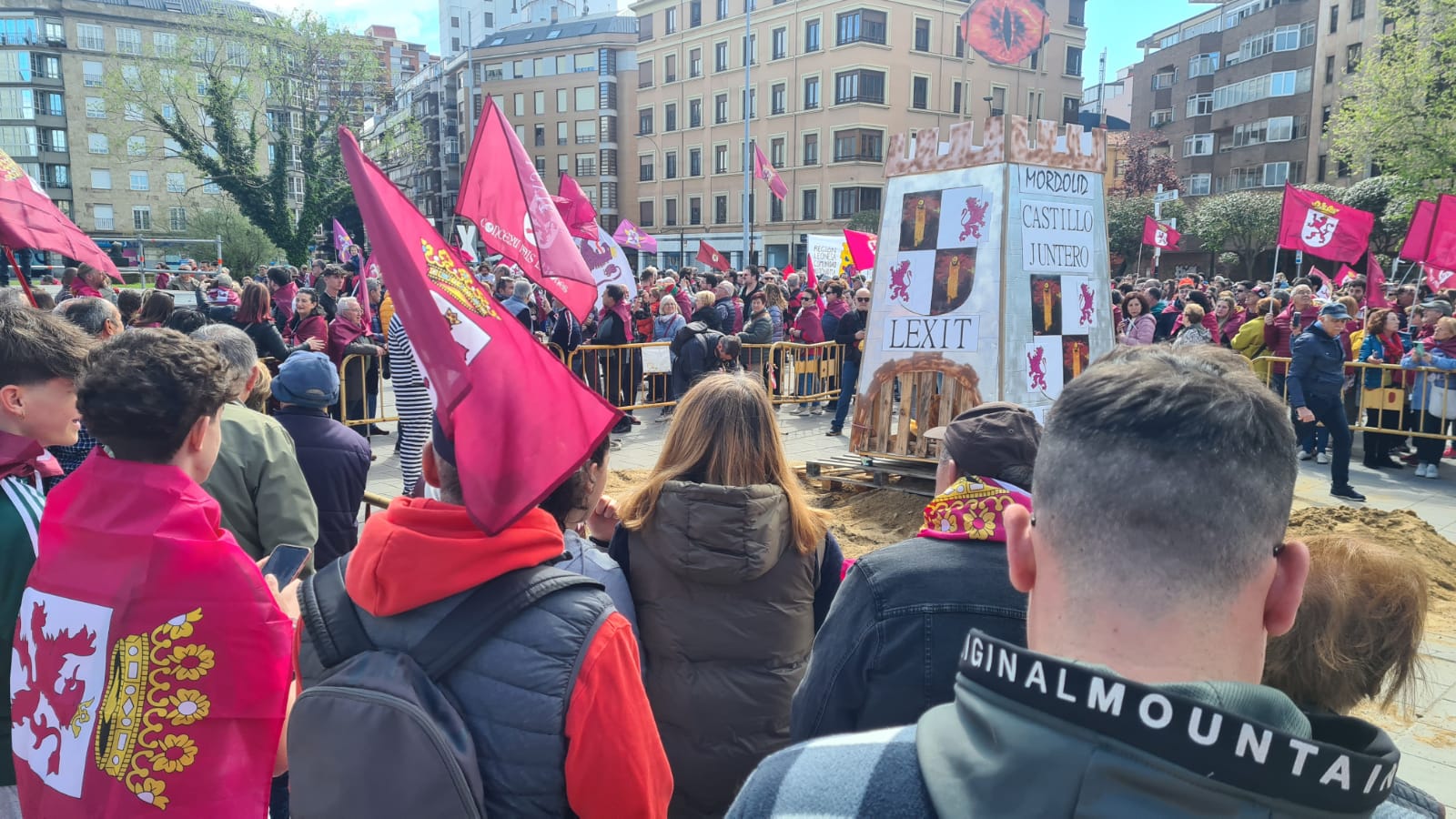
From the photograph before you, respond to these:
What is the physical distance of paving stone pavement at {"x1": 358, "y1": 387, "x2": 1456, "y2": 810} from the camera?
414 cm

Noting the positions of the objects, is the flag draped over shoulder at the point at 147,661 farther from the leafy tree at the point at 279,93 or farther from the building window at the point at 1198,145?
the building window at the point at 1198,145

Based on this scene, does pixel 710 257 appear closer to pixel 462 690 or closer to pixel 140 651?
pixel 140 651

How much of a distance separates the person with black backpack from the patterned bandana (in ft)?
2.80

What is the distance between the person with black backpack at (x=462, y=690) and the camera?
155cm

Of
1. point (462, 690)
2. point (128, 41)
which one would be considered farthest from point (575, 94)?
point (462, 690)

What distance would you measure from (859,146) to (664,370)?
41944mm

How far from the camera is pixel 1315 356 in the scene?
9.40m

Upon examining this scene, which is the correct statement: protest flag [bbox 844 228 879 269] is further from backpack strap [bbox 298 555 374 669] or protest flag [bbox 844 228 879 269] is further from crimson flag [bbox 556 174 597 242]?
backpack strap [bbox 298 555 374 669]

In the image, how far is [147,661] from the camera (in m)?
1.92

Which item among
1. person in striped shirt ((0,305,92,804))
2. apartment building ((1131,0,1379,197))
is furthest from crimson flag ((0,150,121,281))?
apartment building ((1131,0,1379,197))

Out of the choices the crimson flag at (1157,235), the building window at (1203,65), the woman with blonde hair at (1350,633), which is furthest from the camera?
the building window at (1203,65)

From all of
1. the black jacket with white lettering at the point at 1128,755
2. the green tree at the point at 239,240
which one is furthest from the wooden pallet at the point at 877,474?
the green tree at the point at 239,240

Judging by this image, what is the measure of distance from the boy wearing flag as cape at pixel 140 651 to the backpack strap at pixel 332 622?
311 millimetres

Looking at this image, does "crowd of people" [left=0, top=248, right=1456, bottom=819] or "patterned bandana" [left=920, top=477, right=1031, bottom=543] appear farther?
"patterned bandana" [left=920, top=477, right=1031, bottom=543]
